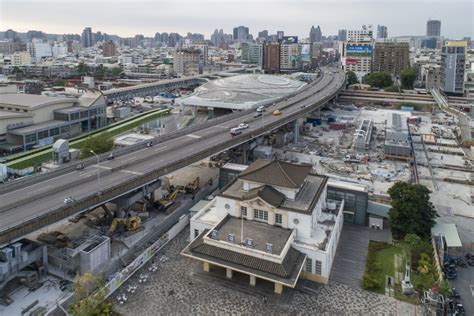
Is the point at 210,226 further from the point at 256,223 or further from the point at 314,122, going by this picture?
the point at 314,122

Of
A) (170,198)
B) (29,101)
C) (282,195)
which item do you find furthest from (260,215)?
(29,101)

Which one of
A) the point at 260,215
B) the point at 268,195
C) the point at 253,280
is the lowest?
the point at 253,280

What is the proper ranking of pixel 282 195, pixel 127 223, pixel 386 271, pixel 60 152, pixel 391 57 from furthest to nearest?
pixel 391 57 → pixel 60 152 → pixel 127 223 → pixel 282 195 → pixel 386 271

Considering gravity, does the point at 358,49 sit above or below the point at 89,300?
above

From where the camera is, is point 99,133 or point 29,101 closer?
point 29,101

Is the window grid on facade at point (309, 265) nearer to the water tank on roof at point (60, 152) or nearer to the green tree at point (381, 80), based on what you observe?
the water tank on roof at point (60, 152)

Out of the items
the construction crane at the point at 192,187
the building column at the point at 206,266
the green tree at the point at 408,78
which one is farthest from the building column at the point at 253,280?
the green tree at the point at 408,78

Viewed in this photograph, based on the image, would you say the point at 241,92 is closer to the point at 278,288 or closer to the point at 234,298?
the point at 278,288

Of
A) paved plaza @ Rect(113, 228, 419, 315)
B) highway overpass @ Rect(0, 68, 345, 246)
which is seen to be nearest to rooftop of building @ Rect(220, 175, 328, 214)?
paved plaza @ Rect(113, 228, 419, 315)
